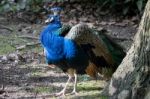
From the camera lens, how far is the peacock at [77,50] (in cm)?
570

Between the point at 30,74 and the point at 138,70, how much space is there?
2099 millimetres

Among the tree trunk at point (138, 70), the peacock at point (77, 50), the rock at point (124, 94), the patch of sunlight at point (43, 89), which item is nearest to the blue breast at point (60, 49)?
the peacock at point (77, 50)

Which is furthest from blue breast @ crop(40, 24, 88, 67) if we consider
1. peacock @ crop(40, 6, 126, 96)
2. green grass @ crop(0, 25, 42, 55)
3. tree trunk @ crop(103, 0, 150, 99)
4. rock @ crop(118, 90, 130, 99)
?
green grass @ crop(0, 25, 42, 55)

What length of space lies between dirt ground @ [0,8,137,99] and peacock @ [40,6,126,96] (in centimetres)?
24

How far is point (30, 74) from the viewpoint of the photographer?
22.2ft

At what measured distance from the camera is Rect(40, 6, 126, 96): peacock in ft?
18.7

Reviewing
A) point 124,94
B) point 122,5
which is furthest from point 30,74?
point 122,5

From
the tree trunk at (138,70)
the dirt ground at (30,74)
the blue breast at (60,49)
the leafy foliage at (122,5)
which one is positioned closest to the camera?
the tree trunk at (138,70)

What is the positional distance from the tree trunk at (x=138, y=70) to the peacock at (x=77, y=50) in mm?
709

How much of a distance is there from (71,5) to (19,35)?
2.49 metres

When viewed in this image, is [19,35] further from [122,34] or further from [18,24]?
[122,34]

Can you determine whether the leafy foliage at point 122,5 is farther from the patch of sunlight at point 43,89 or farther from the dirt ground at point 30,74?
the patch of sunlight at point 43,89

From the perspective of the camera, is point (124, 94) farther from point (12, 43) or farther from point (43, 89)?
point (12, 43)

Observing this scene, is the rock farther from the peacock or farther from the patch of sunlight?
the patch of sunlight
